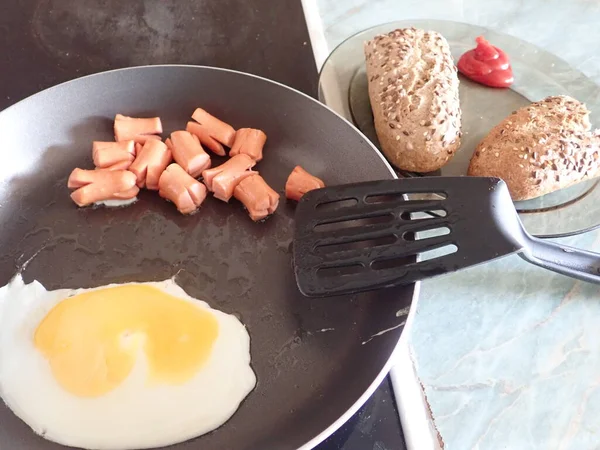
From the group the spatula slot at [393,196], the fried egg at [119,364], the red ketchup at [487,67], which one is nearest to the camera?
the fried egg at [119,364]

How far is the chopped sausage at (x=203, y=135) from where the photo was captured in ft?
3.38

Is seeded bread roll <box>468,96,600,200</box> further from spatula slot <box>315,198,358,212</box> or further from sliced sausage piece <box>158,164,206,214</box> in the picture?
sliced sausage piece <box>158,164,206,214</box>

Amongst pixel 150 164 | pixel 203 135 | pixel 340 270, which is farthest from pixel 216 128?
pixel 340 270

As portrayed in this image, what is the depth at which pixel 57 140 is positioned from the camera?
102 cm

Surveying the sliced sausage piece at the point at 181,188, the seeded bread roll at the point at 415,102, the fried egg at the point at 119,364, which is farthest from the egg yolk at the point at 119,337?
the seeded bread roll at the point at 415,102

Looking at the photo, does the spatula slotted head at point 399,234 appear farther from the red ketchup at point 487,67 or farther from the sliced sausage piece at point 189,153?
the red ketchup at point 487,67

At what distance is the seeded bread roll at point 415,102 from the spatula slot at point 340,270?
281 millimetres

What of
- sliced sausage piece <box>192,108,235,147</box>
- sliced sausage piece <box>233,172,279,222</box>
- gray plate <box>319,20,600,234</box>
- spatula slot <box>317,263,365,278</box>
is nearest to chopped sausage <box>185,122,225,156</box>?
sliced sausage piece <box>192,108,235,147</box>

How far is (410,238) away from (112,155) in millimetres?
538

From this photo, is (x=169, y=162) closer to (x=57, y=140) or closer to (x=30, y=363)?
(x=57, y=140)

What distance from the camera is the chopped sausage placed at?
3.38ft

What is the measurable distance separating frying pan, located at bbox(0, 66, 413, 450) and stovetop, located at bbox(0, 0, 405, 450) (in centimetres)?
19

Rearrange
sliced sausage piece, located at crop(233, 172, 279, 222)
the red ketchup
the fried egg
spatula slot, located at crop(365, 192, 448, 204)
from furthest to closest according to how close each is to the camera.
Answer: the red ketchup
sliced sausage piece, located at crop(233, 172, 279, 222)
spatula slot, located at crop(365, 192, 448, 204)
the fried egg

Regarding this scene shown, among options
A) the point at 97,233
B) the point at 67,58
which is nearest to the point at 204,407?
the point at 97,233
